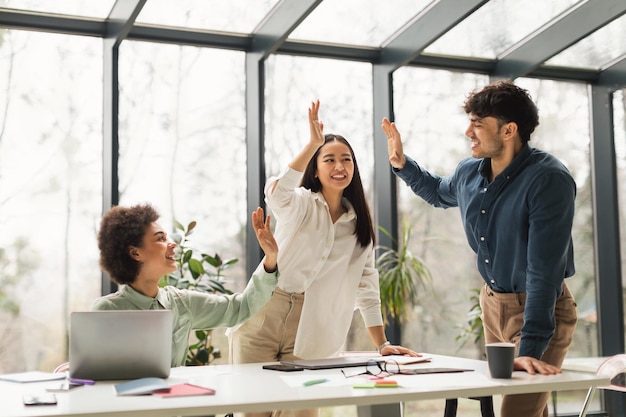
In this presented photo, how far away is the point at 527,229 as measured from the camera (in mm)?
2695

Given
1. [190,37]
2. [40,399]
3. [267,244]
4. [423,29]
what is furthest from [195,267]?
[40,399]

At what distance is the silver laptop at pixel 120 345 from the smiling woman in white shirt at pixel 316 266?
0.89m

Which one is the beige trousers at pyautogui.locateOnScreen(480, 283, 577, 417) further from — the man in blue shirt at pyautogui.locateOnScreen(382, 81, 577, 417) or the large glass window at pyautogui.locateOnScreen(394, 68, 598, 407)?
the large glass window at pyautogui.locateOnScreen(394, 68, 598, 407)

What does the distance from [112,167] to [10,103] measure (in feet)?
2.28

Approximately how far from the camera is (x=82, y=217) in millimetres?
4578

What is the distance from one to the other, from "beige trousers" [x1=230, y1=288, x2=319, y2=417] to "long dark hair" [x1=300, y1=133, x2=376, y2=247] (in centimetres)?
37

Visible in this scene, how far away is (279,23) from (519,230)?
246 cm

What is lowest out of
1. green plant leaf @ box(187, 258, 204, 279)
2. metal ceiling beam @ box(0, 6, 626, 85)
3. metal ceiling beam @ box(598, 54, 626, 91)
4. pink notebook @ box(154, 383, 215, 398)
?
pink notebook @ box(154, 383, 215, 398)

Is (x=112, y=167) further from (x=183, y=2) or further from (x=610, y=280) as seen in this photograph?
(x=610, y=280)

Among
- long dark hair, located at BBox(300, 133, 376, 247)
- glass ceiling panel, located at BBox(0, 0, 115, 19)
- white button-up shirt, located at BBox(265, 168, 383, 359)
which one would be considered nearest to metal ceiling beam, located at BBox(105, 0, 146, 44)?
glass ceiling panel, located at BBox(0, 0, 115, 19)

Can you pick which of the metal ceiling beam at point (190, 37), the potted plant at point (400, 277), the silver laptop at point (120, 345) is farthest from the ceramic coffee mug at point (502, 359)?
the metal ceiling beam at point (190, 37)

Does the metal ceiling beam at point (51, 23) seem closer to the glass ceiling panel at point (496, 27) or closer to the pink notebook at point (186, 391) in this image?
the glass ceiling panel at point (496, 27)

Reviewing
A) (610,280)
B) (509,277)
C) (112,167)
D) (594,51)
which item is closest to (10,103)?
(112,167)

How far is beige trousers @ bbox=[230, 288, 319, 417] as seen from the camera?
304cm
